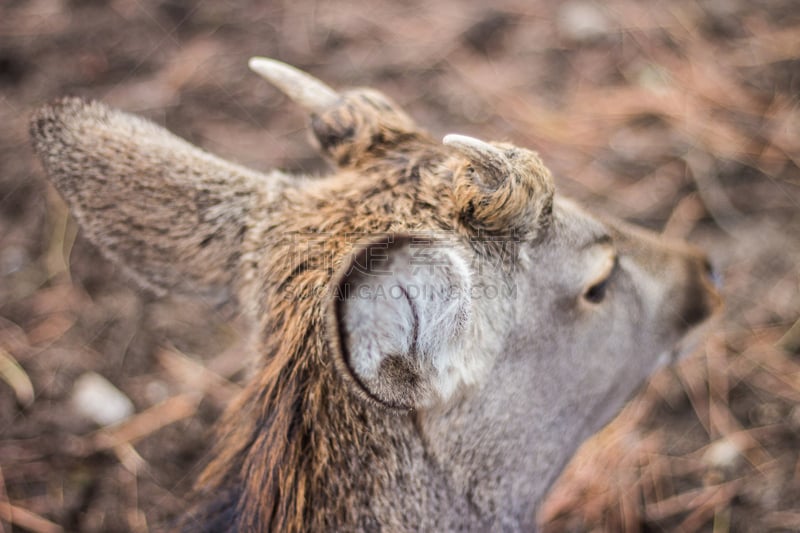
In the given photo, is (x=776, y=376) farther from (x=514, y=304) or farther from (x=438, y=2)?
(x=438, y=2)

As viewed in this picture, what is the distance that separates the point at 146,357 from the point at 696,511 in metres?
2.92

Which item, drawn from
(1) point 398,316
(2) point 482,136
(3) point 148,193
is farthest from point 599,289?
(2) point 482,136

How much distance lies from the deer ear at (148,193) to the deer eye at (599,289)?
3.47ft

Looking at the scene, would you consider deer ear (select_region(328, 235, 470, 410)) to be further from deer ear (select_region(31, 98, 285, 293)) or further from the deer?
deer ear (select_region(31, 98, 285, 293))

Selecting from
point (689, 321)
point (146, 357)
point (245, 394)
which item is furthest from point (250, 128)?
point (689, 321)

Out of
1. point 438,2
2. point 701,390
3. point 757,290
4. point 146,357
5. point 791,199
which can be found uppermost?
point 438,2

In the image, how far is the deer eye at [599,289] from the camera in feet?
6.80

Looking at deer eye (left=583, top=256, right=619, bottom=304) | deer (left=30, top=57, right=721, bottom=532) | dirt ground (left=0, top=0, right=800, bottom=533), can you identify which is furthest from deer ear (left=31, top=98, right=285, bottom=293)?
deer eye (left=583, top=256, right=619, bottom=304)

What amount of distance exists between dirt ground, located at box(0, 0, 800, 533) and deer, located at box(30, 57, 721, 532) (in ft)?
1.37

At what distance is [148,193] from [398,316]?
1.14 metres

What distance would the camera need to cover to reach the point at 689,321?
2354mm

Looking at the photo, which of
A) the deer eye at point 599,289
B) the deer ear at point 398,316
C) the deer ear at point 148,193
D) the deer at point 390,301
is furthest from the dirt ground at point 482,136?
the deer eye at point 599,289

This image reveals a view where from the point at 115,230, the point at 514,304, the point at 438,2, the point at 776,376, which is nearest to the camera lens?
the point at 514,304

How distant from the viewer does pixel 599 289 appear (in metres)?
2.12
